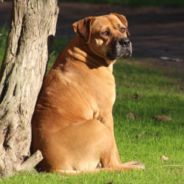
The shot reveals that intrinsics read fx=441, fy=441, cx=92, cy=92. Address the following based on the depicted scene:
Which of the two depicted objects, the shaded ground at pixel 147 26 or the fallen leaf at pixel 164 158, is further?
the shaded ground at pixel 147 26

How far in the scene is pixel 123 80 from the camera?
9594 mm

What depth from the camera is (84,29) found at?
5.37 metres

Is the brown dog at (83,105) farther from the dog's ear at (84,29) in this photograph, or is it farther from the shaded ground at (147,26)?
the shaded ground at (147,26)

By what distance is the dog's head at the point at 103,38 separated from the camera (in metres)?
5.36

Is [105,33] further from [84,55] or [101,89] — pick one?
[101,89]

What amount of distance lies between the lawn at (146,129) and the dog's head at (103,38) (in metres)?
1.32

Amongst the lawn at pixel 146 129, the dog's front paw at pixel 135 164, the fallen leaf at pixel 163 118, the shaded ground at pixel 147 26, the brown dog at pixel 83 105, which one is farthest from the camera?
the shaded ground at pixel 147 26

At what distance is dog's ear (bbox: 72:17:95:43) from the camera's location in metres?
5.34

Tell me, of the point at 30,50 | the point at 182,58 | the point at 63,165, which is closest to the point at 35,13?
the point at 30,50

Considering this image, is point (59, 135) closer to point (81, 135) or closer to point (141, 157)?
point (81, 135)

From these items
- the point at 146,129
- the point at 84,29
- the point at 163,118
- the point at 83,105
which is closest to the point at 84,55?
the point at 84,29

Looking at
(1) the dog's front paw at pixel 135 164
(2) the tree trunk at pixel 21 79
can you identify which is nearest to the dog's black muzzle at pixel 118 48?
(2) the tree trunk at pixel 21 79

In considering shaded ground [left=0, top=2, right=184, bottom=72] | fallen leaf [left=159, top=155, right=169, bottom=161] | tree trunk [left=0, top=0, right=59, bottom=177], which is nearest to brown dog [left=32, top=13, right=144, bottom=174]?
tree trunk [left=0, top=0, right=59, bottom=177]

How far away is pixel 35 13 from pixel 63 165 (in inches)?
67.7
